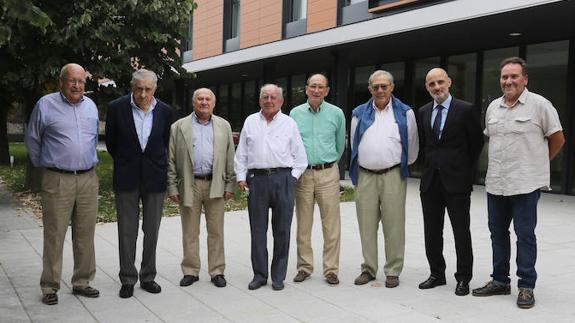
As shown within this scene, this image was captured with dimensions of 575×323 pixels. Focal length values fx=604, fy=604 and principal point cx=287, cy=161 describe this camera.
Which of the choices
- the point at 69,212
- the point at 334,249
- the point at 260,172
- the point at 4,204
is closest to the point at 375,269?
the point at 334,249

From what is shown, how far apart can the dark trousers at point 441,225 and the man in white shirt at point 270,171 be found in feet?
3.92

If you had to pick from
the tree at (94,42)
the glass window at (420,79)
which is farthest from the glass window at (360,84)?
the tree at (94,42)

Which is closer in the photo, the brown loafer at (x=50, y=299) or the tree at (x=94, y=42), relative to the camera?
the brown loafer at (x=50, y=299)

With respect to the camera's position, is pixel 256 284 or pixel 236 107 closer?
pixel 256 284

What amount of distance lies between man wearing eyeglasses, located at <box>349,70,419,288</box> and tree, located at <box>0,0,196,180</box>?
538cm

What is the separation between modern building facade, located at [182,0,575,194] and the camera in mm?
11594

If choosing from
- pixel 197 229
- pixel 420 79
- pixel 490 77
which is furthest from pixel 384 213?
pixel 420 79

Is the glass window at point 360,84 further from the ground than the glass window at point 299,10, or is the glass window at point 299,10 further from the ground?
the glass window at point 299,10

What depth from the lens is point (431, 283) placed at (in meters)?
5.50

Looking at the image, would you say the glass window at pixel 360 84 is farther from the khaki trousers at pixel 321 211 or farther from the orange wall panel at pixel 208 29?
the khaki trousers at pixel 321 211

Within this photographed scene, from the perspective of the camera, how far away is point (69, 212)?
16.5ft

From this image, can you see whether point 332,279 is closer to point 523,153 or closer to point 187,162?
point 187,162

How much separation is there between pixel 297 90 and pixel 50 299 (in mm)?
18397

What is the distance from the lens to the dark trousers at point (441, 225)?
5.33 metres
